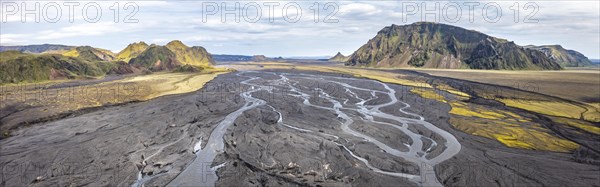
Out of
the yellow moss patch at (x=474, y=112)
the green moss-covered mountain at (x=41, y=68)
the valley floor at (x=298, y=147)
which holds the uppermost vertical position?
the green moss-covered mountain at (x=41, y=68)

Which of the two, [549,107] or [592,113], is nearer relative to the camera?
[592,113]

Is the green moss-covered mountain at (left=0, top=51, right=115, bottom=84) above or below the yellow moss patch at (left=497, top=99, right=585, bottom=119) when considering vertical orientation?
above

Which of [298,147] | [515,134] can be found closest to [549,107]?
[515,134]

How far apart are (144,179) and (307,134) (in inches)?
704

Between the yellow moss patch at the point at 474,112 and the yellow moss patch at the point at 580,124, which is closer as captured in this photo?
the yellow moss patch at the point at 580,124

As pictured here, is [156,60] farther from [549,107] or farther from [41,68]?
[549,107]

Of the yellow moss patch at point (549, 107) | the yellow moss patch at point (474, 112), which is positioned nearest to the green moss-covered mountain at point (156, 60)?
the yellow moss patch at point (474, 112)

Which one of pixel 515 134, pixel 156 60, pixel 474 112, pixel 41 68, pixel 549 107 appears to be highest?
pixel 156 60

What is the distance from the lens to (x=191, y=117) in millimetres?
49094

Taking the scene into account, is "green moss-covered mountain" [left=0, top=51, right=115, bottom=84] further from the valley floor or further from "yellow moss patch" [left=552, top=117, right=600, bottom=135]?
"yellow moss patch" [left=552, top=117, right=600, bottom=135]

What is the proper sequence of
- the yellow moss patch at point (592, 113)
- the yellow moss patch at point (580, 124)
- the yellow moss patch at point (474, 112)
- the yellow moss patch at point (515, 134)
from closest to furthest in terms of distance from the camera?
the yellow moss patch at point (515, 134)
the yellow moss patch at point (580, 124)
the yellow moss patch at point (592, 113)
the yellow moss patch at point (474, 112)

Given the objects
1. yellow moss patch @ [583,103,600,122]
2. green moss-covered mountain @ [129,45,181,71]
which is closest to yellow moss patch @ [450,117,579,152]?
yellow moss patch @ [583,103,600,122]

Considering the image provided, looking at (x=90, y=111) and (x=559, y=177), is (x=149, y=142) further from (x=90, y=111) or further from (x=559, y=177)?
(x=559, y=177)

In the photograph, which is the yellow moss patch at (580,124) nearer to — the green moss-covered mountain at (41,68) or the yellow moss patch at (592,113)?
the yellow moss patch at (592,113)
